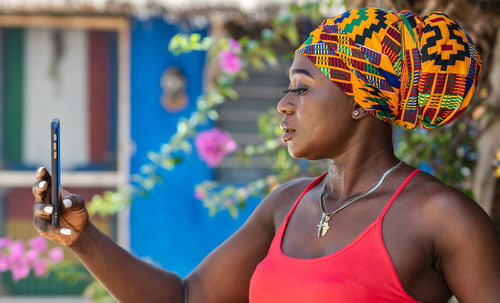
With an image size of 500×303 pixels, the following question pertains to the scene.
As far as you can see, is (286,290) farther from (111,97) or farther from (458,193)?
(111,97)

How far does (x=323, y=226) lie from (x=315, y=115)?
29 cm

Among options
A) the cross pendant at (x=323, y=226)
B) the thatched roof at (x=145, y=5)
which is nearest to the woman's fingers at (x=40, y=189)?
the cross pendant at (x=323, y=226)

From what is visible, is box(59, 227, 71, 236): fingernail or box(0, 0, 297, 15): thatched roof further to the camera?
box(0, 0, 297, 15): thatched roof

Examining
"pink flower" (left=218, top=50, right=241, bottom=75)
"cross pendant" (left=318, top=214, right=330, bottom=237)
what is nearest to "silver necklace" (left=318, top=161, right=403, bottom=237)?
"cross pendant" (left=318, top=214, right=330, bottom=237)

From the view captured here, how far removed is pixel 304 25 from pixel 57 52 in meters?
2.14

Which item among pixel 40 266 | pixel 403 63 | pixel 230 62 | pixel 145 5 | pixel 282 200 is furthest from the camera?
pixel 145 5

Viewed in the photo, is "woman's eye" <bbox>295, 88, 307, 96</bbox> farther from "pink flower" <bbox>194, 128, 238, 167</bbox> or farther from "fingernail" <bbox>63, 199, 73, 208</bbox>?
"pink flower" <bbox>194, 128, 238, 167</bbox>

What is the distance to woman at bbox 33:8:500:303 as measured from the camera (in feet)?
5.22

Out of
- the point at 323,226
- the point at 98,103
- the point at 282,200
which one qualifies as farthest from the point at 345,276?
the point at 98,103

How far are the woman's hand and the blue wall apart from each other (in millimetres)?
3899

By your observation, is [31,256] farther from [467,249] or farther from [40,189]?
[467,249]

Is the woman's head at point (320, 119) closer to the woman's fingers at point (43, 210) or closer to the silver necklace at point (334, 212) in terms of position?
the silver necklace at point (334, 212)

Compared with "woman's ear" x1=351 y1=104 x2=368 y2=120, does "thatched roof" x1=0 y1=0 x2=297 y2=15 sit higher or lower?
higher

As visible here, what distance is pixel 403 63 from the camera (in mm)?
1700
